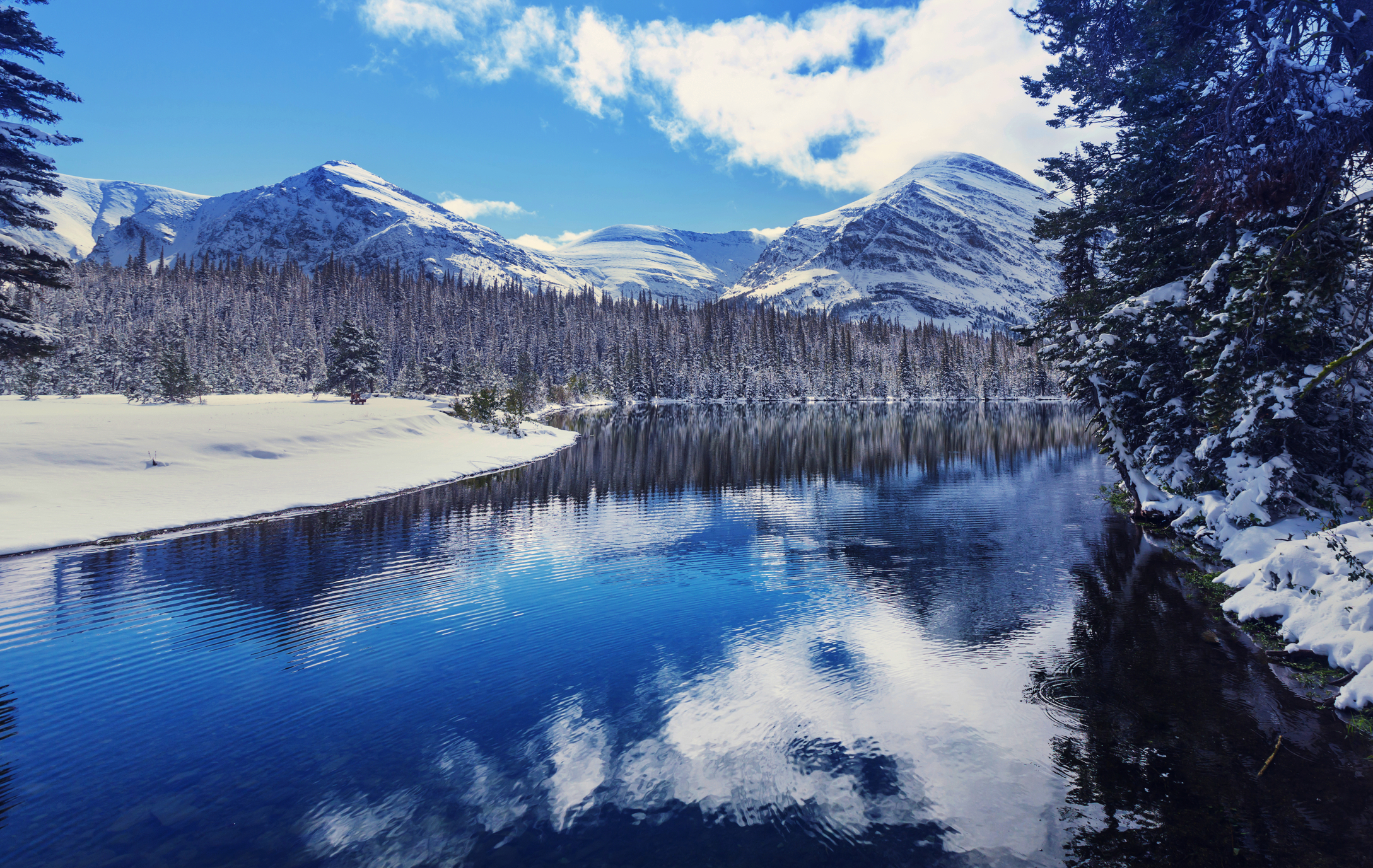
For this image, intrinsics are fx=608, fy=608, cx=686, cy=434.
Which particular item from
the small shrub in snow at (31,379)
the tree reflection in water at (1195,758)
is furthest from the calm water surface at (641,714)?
the small shrub in snow at (31,379)

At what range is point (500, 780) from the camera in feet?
27.9

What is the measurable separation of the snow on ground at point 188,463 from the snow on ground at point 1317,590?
103ft

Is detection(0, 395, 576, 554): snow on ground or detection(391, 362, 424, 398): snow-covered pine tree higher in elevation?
detection(391, 362, 424, 398): snow-covered pine tree

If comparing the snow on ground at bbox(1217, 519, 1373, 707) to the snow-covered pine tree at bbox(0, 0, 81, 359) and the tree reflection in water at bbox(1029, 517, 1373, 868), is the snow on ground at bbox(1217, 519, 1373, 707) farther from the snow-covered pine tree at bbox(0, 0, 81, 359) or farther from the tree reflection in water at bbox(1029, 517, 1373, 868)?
the snow-covered pine tree at bbox(0, 0, 81, 359)

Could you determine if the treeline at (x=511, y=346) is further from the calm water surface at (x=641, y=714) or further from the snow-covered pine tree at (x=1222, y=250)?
the snow-covered pine tree at (x=1222, y=250)

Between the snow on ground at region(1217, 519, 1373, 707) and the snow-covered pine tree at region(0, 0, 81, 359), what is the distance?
35505 mm

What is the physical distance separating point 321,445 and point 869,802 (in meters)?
38.4

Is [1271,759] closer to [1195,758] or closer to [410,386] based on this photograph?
[1195,758]

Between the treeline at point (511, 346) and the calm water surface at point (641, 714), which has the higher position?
the treeline at point (511, 346)

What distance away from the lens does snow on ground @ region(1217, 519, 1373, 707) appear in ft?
31.9

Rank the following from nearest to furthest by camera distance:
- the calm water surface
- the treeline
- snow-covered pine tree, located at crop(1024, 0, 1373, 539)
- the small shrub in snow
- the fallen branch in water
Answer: the calm water surface → the fallen branch in water → snow-covered pine tree, located at crop(1024, 0, 1373, 539) → the small shrub in snow → the treeline

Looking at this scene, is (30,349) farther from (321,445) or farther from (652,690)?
(652,690)

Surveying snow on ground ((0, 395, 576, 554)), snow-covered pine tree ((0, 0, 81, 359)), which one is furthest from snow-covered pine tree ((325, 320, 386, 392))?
snow-covered pine tree ((0, 0, 81, 359))

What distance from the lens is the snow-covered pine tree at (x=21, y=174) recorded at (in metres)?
20.5
